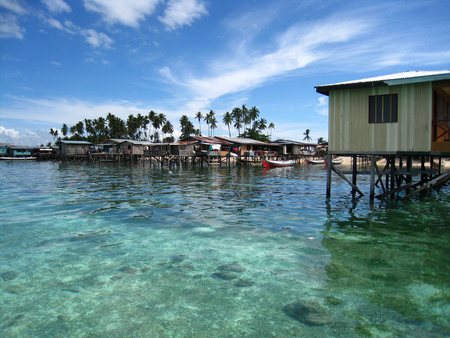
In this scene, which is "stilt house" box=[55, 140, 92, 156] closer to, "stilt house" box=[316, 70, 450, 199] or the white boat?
the white boat

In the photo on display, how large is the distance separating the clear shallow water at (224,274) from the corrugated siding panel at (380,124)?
10.4 ft

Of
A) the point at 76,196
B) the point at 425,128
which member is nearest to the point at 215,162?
the point at 76,196

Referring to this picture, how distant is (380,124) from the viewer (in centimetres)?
1387

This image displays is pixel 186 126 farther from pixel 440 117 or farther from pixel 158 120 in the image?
pixel 440 117

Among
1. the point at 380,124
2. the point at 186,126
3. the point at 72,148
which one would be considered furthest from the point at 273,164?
the point at 186,126

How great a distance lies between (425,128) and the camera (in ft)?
42.4

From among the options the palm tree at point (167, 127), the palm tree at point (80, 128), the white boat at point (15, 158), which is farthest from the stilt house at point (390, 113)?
the palm tree at point (80, 128)

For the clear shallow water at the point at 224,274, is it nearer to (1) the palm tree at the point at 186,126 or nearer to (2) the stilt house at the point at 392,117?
(2) the stilt house at the point at 392,117

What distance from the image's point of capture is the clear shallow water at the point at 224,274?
4.73 meters

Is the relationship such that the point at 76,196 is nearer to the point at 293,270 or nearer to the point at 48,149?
the point at 293,270

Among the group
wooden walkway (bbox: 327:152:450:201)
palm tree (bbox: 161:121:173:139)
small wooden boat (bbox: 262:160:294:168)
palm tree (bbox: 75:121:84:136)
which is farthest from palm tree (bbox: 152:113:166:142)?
wooden walkway (bbox: 327:152:450:201)

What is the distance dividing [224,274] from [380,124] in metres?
11.0

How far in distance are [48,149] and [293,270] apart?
3884 inches

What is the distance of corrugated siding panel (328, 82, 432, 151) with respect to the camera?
12984 mm
